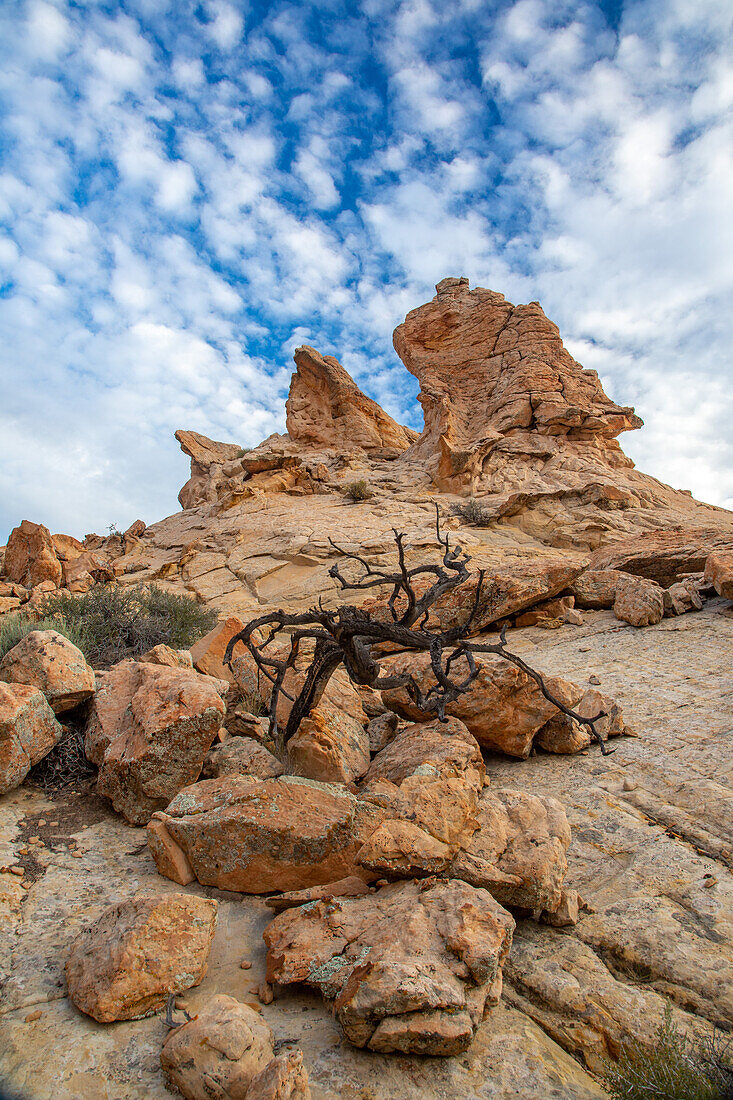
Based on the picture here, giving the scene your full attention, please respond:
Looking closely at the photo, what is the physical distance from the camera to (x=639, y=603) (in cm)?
833

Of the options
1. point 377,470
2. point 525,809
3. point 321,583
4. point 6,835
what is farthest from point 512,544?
point 6,835

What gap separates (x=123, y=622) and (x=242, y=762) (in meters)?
6.03

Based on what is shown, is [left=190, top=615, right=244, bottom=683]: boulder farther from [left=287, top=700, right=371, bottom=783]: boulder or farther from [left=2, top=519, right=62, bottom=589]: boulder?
[left=2, top=519, right=62, bottom=589]: boulder

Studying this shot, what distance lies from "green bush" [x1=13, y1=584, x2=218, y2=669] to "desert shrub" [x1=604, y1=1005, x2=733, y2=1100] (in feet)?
23.8

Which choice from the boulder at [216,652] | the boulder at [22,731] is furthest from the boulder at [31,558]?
the boulder at [22,731]

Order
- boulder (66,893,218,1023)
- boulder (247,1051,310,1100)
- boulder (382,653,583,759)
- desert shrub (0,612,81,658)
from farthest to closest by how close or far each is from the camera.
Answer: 1. desert shrub (0,612,81,658)
2. boulder (382,653,583,759)
3. boulder (66,893,218,1023)
4. boulder (247,1051,310,1100)

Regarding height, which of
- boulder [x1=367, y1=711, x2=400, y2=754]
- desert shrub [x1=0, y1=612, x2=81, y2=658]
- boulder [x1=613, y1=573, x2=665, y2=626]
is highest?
boulder [x1=613, y1=573, x2=665, y2=626]

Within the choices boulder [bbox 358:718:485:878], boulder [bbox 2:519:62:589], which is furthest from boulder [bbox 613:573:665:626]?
boulder [bbox 2:519:62:589]

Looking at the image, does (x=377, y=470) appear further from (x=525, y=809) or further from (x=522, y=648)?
(x=525, y=809)

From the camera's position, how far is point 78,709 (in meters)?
4.13

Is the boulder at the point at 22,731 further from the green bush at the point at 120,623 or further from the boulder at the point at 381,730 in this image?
the green bush at the point at 120,623

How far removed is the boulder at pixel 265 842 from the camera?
2.65m

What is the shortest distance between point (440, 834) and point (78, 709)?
10.6 feet

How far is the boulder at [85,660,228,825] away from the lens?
3326mm
